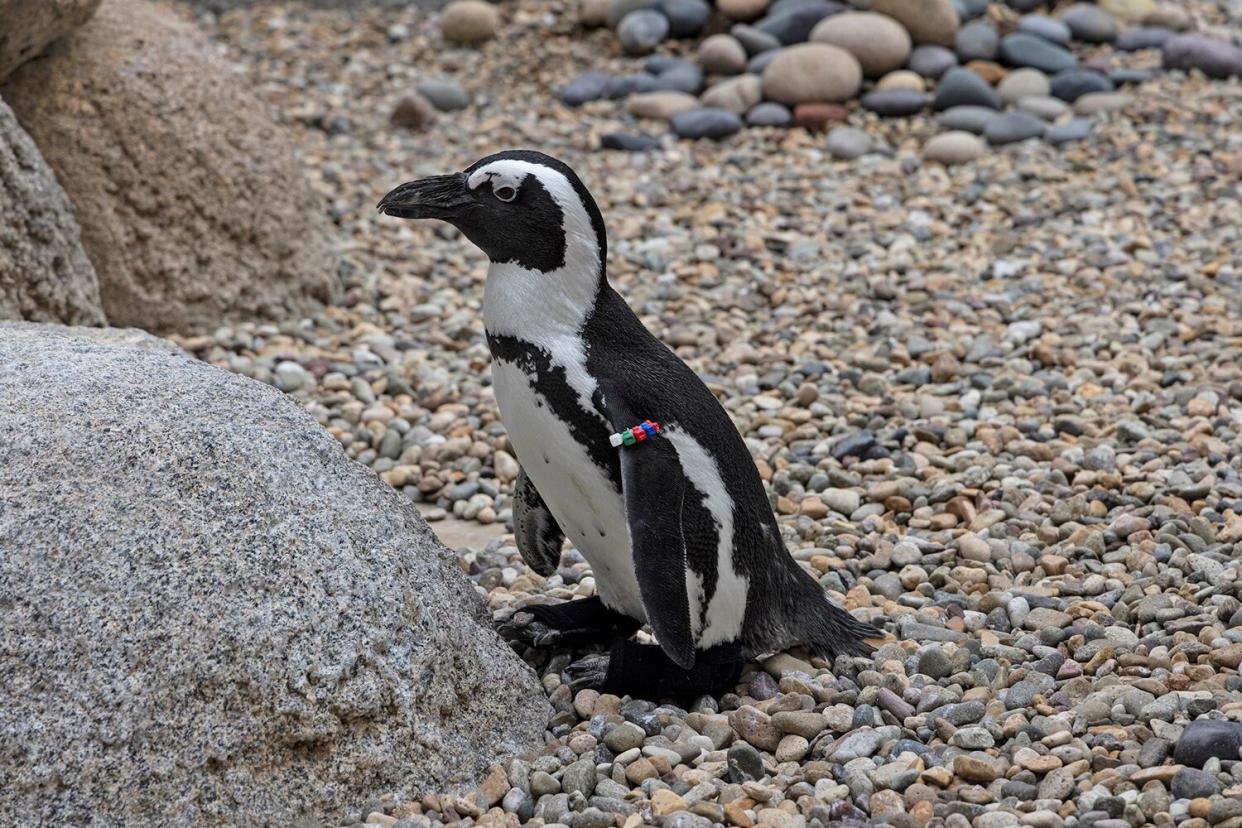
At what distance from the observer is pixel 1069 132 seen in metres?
7.63

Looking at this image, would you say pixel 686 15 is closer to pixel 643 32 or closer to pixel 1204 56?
pixel 643 32

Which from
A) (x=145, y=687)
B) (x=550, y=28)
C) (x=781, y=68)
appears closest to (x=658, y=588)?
(x=145, y=687)

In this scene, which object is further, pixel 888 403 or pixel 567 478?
pixel 888 403

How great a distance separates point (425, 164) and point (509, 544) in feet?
12.6

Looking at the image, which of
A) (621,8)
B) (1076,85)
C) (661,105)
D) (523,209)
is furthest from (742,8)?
(523,209)

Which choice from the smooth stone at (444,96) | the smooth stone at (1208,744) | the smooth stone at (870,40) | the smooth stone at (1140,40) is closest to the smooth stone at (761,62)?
the smooth stone at (870,40)

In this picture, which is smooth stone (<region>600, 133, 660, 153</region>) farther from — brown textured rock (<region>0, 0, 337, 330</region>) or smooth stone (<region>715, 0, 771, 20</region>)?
brown textured rock (<region>0, 0, 337, 330</region>)

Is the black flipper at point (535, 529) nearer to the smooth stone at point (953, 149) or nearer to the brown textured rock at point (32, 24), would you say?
the brown textured rock at point (32, 24)

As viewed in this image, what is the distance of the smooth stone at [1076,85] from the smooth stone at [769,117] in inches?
59.5

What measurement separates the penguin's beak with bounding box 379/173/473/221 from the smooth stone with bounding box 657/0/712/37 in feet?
19.9

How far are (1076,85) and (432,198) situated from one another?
5.96 meters

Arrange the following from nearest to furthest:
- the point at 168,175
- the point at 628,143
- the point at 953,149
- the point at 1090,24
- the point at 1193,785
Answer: the point at 1193,785 < the point at 168,175 < the point at 953,149 < the point at 628,143 < the point at 1090,24

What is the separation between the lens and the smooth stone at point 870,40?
8281 millimetres

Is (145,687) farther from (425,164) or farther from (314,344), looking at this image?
(425,164)
